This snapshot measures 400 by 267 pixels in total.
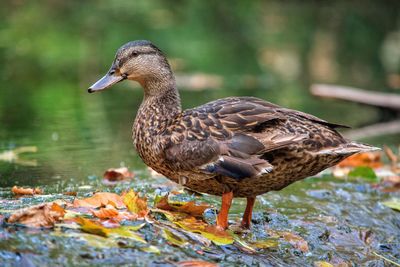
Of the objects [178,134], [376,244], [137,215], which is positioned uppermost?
[178,134]

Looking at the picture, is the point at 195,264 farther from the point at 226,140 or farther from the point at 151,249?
the point at 226,140

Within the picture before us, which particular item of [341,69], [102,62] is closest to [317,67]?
[341,69]

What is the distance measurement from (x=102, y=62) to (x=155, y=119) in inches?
418

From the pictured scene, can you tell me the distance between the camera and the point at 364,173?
7.78m

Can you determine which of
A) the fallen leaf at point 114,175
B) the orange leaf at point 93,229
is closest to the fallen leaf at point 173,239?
the orange leaf at point 93,229

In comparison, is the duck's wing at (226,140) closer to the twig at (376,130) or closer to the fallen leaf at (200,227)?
the fallen leaf at (200,227)

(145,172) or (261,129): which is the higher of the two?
(261,129)

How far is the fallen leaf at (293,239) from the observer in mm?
5441

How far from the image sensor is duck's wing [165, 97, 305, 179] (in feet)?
16.8

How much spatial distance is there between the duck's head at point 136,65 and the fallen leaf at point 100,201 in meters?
1.16

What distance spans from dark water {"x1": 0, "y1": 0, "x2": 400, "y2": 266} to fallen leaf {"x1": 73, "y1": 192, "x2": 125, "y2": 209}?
0.49 metres

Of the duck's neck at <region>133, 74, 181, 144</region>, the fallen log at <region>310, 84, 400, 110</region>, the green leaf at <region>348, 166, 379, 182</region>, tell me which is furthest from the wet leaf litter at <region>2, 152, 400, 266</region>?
the fallen log at <region>310, 84, 400, 110</region>

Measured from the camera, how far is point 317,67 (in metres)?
17.9

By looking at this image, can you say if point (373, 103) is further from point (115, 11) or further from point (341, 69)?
point (115, 11)
